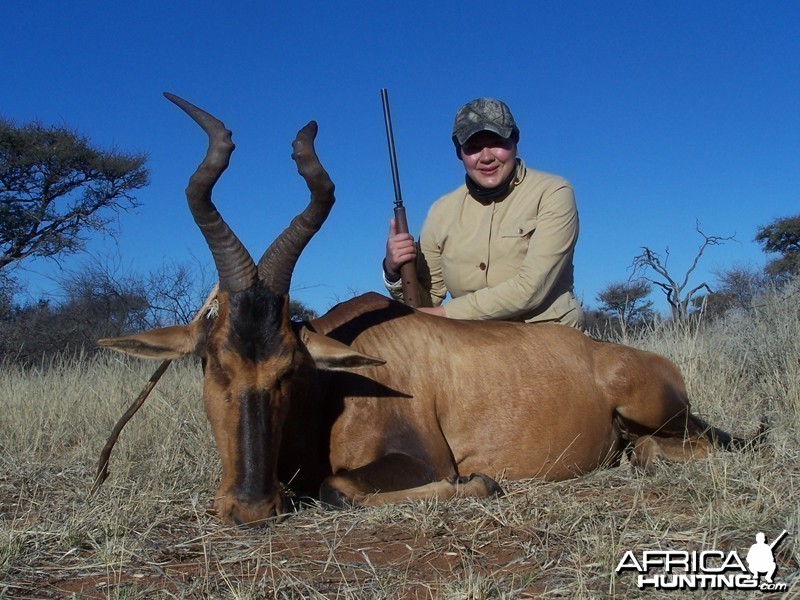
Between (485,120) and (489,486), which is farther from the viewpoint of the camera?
(485,120)

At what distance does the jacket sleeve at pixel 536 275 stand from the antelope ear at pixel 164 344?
233 cm

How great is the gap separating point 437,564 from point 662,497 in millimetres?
1490

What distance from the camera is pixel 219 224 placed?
4168mm

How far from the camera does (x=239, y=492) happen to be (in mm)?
3695

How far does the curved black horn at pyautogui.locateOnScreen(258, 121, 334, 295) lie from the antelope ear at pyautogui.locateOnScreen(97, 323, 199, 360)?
0.51m

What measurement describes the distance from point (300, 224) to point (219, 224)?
1.43ft

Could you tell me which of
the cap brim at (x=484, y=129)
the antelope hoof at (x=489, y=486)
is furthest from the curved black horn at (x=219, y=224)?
the cap brim at (x=484, y=129)

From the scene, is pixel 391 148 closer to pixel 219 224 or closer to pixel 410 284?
pixel 410 284

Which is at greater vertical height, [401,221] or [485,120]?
[485,120]

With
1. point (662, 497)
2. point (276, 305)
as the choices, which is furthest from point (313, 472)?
point (662, 497)

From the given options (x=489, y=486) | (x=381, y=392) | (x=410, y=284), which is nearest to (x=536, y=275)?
(x=410, y=284)

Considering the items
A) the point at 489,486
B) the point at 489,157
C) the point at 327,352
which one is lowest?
the point at 489,486

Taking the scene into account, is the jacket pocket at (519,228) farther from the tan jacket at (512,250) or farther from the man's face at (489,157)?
the man's face at (489,157)

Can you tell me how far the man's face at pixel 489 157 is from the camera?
6340 millimetres
